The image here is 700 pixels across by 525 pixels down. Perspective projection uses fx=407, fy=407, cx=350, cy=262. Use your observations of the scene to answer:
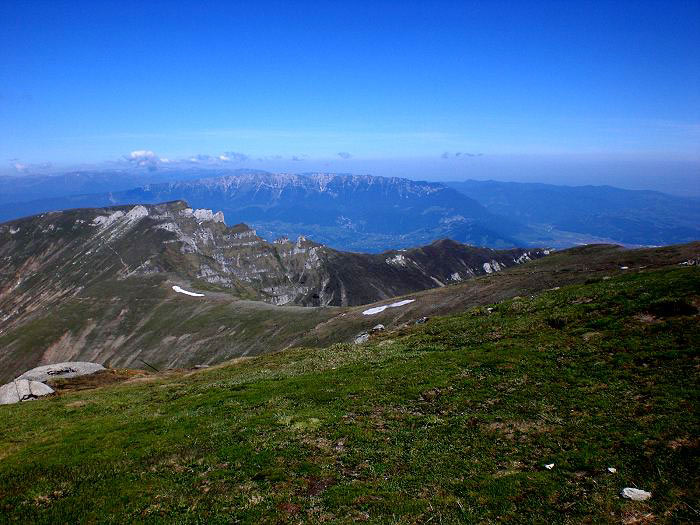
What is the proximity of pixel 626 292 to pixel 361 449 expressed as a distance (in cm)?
2486

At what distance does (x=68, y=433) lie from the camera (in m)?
24.7

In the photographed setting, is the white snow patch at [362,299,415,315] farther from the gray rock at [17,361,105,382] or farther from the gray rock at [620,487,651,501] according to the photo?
the gray rock at [620,487,651,501]

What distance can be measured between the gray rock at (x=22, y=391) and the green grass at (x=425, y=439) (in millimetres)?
15054

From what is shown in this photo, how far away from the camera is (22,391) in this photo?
44.8 m

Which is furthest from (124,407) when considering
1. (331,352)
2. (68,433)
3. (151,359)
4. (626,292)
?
(151,359)

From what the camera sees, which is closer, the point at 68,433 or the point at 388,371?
the point at 68,433

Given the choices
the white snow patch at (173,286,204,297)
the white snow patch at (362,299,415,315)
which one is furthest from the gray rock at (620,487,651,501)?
the white snow patch at (173,286,204,297)

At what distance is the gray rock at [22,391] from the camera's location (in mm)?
43500

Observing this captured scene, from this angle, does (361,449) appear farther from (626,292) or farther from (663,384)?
(626,292)

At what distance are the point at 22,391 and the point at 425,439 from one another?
47745 millimetres

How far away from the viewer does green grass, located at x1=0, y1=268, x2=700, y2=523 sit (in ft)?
45.5

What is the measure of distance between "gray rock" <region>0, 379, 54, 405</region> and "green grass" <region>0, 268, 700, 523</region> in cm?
1505

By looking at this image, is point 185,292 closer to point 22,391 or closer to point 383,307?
point 383,307

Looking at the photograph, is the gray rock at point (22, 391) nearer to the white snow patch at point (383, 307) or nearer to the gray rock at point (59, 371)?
the gray rock at point (59, 371)
